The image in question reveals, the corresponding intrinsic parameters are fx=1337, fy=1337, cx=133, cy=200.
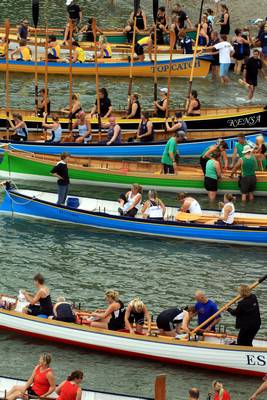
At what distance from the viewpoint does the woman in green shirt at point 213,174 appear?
33.8 m

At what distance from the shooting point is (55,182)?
3547 cm

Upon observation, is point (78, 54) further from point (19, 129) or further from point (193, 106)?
point (19, 129)

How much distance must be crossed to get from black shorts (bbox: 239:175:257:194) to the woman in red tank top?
1222 centimetres

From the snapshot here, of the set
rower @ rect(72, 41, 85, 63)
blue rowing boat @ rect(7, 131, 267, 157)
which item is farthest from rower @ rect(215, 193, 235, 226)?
rower @ rect(72, 41, 85, 63)

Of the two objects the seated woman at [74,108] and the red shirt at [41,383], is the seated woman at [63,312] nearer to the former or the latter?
the red shirt at [41,383]

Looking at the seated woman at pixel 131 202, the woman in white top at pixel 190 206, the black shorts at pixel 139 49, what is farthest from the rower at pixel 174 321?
the black shorts at pixel 139 49

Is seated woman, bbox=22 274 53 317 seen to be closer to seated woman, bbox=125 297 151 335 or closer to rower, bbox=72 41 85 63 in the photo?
seated woman, bbox=125 297 151 335

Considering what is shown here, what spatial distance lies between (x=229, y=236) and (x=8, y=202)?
221 inches

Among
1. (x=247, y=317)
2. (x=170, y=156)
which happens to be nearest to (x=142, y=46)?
(x=170, y=156)

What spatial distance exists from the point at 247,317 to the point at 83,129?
1313 centimetres

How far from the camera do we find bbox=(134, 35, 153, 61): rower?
146 feet

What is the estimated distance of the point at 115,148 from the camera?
36.4 m

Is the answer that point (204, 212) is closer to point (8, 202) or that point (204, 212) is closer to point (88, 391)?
point (8, 202)

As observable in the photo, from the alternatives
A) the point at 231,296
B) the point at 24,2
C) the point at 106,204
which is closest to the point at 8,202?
the point at 106,204
